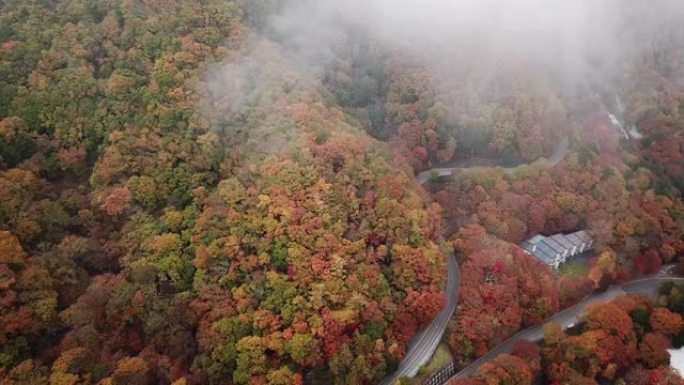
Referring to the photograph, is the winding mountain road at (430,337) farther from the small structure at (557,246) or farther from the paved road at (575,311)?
→ the small structure at (557,246)

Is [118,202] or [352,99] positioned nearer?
[118,202]

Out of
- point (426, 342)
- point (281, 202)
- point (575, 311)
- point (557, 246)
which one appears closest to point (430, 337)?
point (426, 342)

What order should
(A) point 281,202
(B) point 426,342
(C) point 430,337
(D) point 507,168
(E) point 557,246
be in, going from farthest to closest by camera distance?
(D) point 507,168 < (E) point 557,246 < (A) point 281,202 < (C) point 430,337 < (B) point 426,342

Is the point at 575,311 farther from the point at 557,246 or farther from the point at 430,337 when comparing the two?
the point at 430,337

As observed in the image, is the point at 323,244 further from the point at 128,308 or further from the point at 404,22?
the point at 404,22

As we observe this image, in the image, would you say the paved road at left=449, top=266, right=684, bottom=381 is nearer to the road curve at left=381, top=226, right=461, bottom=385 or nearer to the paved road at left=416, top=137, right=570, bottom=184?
the road curve at left=381, top=226, right=461, bottom=385

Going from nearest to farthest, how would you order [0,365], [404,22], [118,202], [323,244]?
[0,365] → [323,244] → [118,202] → [404,22]

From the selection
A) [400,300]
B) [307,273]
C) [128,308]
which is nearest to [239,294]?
[307,273]
